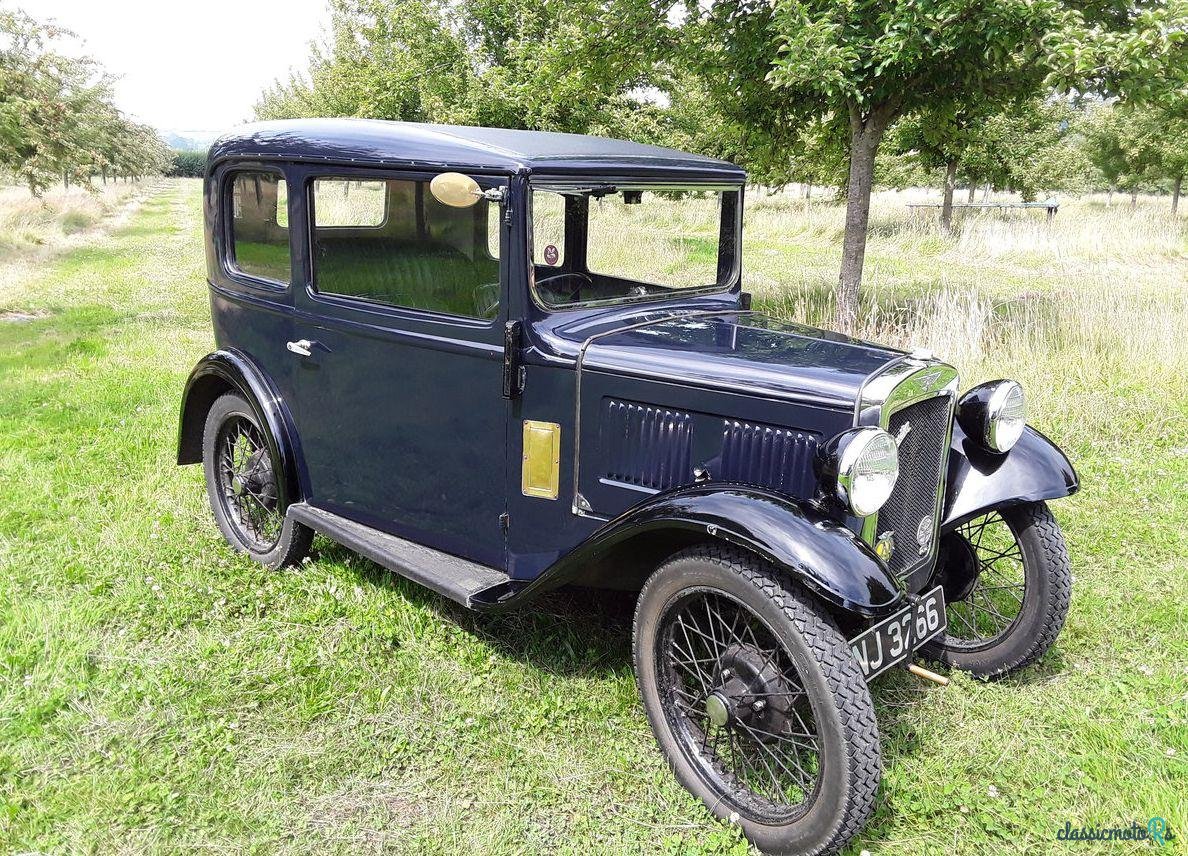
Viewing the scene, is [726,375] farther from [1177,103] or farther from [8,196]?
[8,196]

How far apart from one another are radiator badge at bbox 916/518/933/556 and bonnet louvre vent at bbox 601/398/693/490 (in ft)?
2.83

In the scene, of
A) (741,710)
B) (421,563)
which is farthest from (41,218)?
(741,710)

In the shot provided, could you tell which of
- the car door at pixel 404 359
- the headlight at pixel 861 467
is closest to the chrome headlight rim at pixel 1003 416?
the headlight at pixel 861 467

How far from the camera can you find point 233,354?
404 cm

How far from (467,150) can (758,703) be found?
6.68 feet

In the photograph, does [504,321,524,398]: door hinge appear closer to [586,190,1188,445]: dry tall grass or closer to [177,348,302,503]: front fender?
[586,190,1188,445]: dry tall grass

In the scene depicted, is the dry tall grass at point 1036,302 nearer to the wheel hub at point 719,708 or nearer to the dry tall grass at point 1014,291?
the dry tall grass at point 1014,291

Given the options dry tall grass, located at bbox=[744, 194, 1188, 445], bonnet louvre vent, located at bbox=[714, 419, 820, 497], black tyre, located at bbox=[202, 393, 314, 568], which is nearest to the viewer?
bonnet louvre vent, located at bbox=[714, 419, 820, 497]

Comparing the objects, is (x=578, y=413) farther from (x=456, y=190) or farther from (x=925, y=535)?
(x=925, y=535)

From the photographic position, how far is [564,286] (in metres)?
3.16

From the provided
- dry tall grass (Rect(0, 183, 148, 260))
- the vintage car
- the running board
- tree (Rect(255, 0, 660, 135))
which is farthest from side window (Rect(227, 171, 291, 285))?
dry tall grass (Rect(0, 183, 148, 260))

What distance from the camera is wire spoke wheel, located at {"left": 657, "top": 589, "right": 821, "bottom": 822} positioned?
A: 97.7 inches

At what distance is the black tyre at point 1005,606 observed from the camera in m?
3.07

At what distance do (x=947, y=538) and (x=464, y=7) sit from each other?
15.8 m
